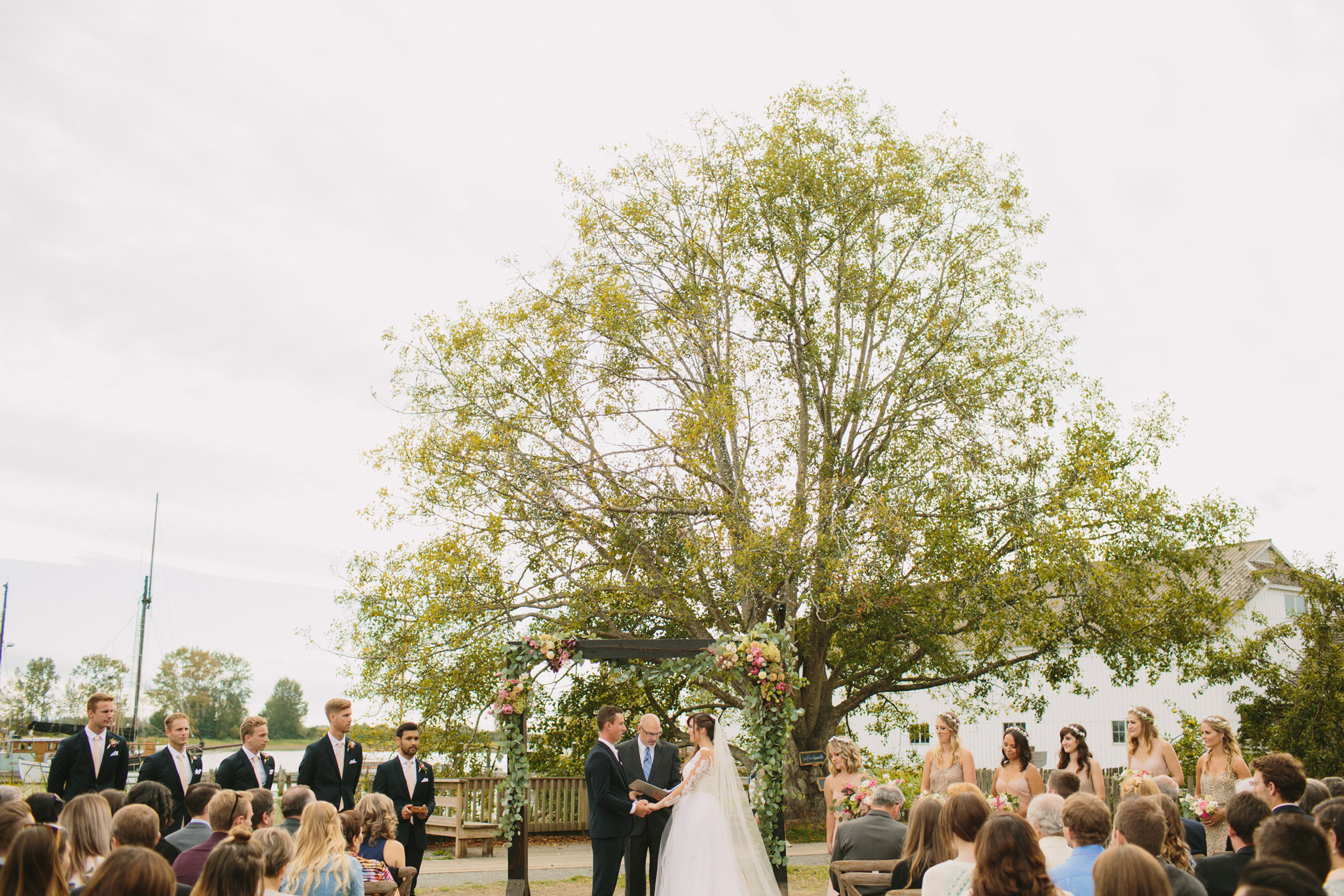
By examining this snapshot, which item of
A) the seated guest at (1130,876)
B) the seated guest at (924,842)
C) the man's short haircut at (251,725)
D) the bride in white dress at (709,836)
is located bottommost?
the bride in white dress at (709,836)

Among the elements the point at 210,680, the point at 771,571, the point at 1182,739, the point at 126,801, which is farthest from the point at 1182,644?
the point at 210,680

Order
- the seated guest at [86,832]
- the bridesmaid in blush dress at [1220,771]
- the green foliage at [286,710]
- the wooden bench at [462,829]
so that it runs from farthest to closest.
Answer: the green foliage at [286,710] → the wooden bench at [462,829] → the bridesmaid in blush dress at [1220,771] → the seated guest at [86,832]

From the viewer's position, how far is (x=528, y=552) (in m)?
17.3

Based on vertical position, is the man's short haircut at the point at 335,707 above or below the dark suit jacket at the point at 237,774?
above

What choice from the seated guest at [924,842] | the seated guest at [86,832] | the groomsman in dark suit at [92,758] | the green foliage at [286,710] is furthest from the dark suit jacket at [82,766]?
the green foliage at [286,710]

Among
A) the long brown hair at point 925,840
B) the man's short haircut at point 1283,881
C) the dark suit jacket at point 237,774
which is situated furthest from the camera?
the dark suit jacket at point 237,774

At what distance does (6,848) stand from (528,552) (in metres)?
13.0

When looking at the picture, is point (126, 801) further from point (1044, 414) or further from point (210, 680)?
point (210, 680)

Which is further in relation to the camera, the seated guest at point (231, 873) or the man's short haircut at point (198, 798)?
the man's short haircut at point (198, 798)

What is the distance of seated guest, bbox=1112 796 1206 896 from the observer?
425 cm

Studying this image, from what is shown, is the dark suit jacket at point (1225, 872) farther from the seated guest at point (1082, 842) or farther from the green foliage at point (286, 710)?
the green foliage at point (286, 710)

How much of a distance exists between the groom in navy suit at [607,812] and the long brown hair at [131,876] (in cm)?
563

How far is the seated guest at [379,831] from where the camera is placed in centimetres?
627

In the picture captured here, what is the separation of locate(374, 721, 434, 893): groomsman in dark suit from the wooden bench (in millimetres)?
4800
